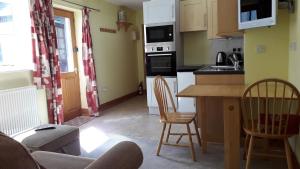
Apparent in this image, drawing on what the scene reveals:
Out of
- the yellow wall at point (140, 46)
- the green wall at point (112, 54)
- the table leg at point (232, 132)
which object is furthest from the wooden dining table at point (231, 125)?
the yellow wall at point (140, 46)

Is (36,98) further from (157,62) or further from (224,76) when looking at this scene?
(224,76)

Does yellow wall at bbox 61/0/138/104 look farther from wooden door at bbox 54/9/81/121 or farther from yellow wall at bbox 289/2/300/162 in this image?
yellow wall at bbox 289/2/300/162

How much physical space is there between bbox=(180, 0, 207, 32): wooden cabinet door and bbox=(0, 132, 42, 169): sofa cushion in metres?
3.96

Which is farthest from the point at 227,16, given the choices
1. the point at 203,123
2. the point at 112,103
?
the point at 112,103

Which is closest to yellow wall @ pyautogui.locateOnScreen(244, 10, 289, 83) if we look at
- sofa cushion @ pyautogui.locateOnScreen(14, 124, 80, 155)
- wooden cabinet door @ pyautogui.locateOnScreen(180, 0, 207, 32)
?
A: wooden cabinet door @ pyautogui.locateOnScreen(180, 0, 207, 32)

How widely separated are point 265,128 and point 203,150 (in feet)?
3.12

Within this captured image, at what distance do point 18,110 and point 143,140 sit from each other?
1.68m

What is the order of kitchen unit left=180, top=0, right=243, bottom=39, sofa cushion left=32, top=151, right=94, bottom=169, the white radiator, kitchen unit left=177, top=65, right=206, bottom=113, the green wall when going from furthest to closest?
the green wall, kitchen unit left=180, top=0, right=243, bottom=39, kitchen unit left=177, top=65, right=206, bottom=113, the white radiator, sofa cushion left=32, top=151, right=94, bottom=169

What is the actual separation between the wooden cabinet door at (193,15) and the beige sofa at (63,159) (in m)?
3.48

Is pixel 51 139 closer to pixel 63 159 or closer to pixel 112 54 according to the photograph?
pixel 63 159

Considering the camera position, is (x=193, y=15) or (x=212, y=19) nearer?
(x=212, y=19)

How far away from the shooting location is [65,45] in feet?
14.8

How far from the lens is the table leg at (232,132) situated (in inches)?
88.4

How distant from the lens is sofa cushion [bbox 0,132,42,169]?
0.91 metres
